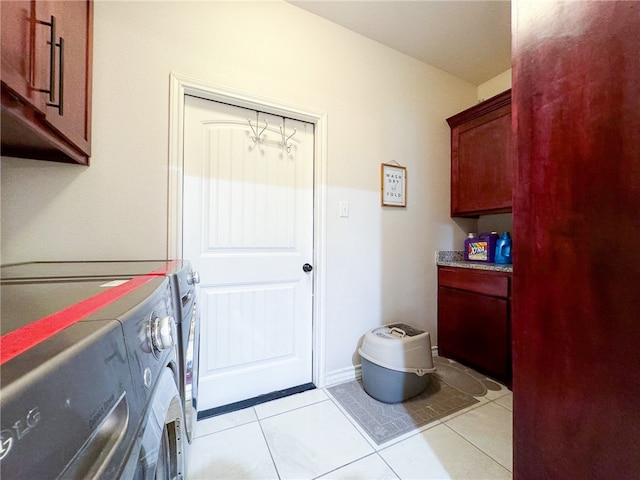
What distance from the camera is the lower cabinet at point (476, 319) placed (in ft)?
5.47

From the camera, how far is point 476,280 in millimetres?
1842

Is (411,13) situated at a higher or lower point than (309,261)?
higher

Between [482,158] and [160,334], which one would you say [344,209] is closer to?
[482,158]

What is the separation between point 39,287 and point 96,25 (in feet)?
4.34

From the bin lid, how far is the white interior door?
0.45m

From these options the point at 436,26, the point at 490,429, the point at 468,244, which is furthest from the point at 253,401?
the point at 436,26

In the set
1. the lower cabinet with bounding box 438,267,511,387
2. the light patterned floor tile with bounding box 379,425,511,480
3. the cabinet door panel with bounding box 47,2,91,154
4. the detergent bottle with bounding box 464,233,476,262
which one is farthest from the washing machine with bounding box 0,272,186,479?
the detergent bottle with bounding box 464,233,476,262

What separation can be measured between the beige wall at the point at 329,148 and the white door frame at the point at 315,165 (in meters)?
0.04

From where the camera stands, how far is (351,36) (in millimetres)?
1785

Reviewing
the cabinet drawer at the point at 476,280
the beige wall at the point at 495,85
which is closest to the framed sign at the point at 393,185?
the cabinet drawer at the point at 476,280

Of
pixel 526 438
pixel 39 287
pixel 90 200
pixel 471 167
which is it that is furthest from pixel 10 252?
pixel 471 167

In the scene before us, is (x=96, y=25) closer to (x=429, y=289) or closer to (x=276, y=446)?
(x=276, y=446)

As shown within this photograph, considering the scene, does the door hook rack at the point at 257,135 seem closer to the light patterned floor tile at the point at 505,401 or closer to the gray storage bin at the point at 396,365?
the gray storage bin at the point at 396,365

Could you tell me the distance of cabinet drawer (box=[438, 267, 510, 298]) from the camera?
5.50ft
